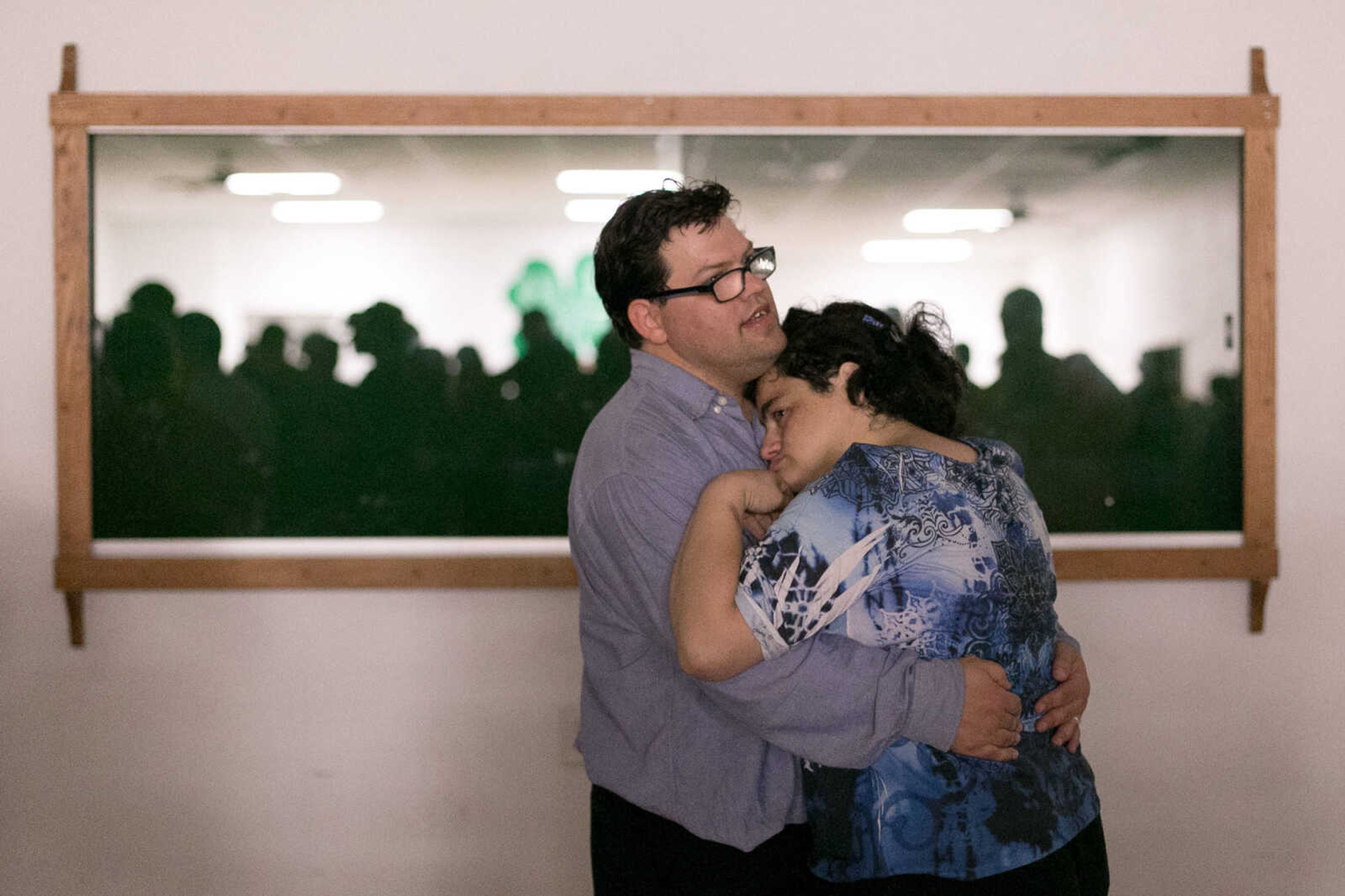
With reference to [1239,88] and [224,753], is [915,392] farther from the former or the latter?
[224,753]

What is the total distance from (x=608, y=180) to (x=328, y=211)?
0.82 metres

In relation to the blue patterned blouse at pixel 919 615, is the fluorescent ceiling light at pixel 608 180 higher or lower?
higher

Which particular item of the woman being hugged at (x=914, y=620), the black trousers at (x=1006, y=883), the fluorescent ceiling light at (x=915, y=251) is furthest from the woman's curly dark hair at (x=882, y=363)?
the fluorescent ceiling light at (x=915, y=251)

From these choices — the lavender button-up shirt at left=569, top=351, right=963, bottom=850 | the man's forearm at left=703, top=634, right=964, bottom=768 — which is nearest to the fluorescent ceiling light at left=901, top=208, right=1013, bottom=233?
the lavender button-up shirt at left=569, top=351, right=963, bottom=850

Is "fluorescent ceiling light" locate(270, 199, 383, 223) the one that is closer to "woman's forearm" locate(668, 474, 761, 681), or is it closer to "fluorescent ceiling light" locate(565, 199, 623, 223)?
"fluorescent ceiling light" locate(565, 199, 623, 223)

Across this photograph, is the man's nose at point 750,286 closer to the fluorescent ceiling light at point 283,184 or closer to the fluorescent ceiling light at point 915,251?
the fluorescent ceiling light at point 915,251

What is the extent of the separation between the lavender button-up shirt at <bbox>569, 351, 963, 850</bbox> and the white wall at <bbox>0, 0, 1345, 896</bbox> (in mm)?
→ 1229

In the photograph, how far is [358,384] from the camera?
9.25 feet

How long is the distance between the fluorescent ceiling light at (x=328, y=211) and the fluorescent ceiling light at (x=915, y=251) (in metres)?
1.43

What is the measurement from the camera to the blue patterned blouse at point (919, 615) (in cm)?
129

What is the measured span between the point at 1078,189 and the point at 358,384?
2178 millimetres

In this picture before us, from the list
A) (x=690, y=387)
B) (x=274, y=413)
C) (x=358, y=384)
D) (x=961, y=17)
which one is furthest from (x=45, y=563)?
(x=961, y=17)

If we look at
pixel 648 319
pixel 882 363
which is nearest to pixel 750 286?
pixel 648 319

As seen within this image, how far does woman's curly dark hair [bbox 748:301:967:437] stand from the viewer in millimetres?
1458
